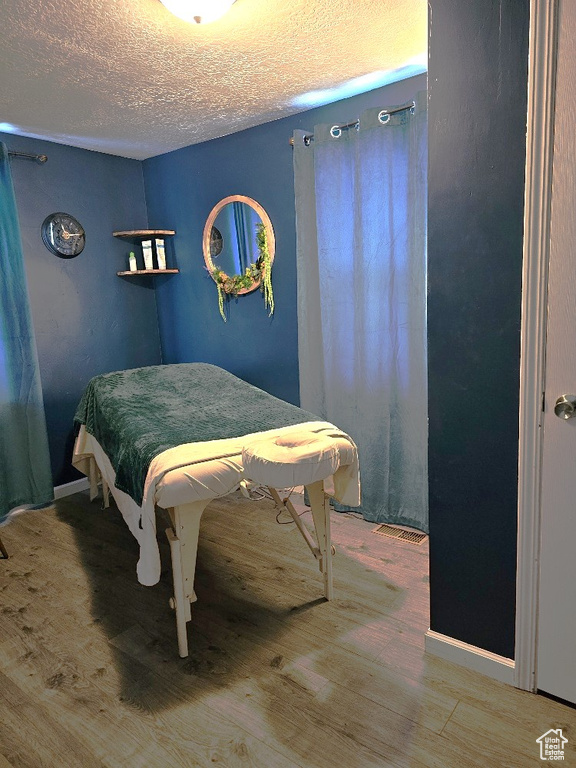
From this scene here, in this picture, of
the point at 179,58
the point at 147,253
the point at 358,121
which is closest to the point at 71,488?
the point at 147,253

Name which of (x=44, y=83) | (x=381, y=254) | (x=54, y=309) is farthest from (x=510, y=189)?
(x=54, y=309)

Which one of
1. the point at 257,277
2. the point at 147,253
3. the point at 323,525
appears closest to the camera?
the point at 323,525

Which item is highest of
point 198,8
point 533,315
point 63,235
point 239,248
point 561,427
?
point 198,8

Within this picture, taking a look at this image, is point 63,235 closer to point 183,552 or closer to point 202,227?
point 202,227

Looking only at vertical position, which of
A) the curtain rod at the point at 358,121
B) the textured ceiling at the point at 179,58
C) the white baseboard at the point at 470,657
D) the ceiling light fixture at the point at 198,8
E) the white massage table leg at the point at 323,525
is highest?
the textured ceiling at the point at 179,58

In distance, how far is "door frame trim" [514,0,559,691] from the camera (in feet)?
4.59

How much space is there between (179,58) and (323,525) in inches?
80.0

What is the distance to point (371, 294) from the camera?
2.81 meters

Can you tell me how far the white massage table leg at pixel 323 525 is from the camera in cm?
217

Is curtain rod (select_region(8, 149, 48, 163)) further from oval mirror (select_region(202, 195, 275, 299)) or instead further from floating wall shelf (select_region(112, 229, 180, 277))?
oval mirror (select_region(202, 195, 275, 299))

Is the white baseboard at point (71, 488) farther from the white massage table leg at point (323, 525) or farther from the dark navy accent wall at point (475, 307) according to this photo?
the dark navy accent wall at point (475, 307)

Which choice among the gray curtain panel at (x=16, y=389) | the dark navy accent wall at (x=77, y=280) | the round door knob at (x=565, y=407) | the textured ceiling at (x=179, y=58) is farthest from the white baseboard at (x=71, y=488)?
the round door knob at (x=565, y=407)

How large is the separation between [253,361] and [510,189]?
2274 mm

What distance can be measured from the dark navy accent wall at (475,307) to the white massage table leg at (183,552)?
83 centimetres
